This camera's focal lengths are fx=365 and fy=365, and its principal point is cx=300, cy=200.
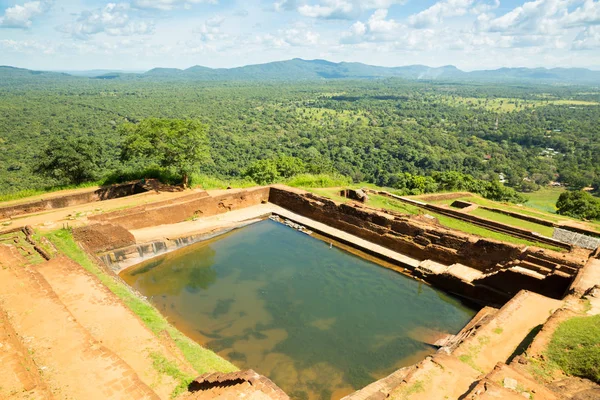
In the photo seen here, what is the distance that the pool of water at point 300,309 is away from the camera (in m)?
8.81

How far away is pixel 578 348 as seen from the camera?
21.3 feet

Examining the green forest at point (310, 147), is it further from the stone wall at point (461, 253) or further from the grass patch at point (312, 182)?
the stone wall at point (461, 253)

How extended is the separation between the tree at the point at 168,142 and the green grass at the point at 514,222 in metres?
13.4

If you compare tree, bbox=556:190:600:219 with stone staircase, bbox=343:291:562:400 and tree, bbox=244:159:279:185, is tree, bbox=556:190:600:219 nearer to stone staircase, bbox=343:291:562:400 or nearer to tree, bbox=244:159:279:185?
stone staircase, bbox=343:291:562:400

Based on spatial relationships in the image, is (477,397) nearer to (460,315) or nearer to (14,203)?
(460,315)

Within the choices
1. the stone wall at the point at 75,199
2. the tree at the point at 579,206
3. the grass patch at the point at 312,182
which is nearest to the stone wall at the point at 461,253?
the grass patch at the point at 312,182

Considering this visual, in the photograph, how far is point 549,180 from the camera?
162 feet

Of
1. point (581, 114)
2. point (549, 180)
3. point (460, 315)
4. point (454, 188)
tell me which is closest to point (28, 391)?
point (460, 315)

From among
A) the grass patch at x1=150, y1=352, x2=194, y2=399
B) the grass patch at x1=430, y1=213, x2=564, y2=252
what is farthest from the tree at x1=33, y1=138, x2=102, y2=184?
the grass patch at x1=430, y1=213, x2=564, y2=252

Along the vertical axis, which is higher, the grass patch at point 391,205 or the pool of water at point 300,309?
the grass patch at point 391,205

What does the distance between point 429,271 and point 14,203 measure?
54.0 feet

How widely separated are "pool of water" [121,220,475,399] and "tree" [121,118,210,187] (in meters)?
4.93

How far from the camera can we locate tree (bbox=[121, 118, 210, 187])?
16.8 meters

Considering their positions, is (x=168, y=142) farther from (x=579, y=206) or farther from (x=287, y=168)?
(x=579, y=206)
